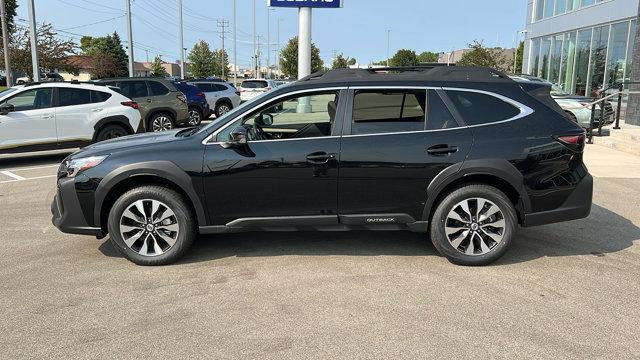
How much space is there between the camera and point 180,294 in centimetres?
415

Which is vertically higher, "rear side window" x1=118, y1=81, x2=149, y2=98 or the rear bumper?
"rear side window" x1=118, y1=81, x2=149, y2=98

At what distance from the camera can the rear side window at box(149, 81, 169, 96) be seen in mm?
14273

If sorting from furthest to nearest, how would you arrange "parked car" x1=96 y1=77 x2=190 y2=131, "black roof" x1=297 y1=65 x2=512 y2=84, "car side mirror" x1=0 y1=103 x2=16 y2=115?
"parked car" x1=96 y1=77 x2=190 y2=131 < "car side mirror" x1=0 y1=103 x2=16 y2=115 < "black roof" x1=297 y1=65 x2=512 y2=84

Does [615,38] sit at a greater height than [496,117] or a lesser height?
greater

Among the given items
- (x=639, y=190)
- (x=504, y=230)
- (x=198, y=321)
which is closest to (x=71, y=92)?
(x=198, y=321)

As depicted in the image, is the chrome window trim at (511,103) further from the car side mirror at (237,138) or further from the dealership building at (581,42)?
the dealership building at (581,42)

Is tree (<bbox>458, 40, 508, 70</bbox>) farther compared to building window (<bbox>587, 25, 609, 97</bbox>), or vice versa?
tree (<bbox>458, 40, 508, 70</bbox>)

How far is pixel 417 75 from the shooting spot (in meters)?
4.96

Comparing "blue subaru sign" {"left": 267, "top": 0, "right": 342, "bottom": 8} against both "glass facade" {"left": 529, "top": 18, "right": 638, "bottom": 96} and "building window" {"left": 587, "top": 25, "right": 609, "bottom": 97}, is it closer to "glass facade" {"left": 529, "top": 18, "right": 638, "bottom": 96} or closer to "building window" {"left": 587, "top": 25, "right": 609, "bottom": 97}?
"glass facade" {"left": 529, "top": 18, "right": 638, "bottom": 96}

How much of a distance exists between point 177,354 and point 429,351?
62.3 inches

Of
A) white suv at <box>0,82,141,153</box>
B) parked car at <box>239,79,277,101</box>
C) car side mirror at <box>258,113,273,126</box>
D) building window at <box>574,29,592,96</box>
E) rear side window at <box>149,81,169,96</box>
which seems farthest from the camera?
parked car at <box>239,79,277,101</box>

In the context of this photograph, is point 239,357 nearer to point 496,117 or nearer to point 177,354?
point 177,354

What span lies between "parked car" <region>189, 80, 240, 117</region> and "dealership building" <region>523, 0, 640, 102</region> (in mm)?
13454

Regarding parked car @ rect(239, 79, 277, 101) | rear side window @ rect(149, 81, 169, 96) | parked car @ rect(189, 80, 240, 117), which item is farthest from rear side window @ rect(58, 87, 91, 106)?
parked car @ rect(239, 79, 277, 101)
